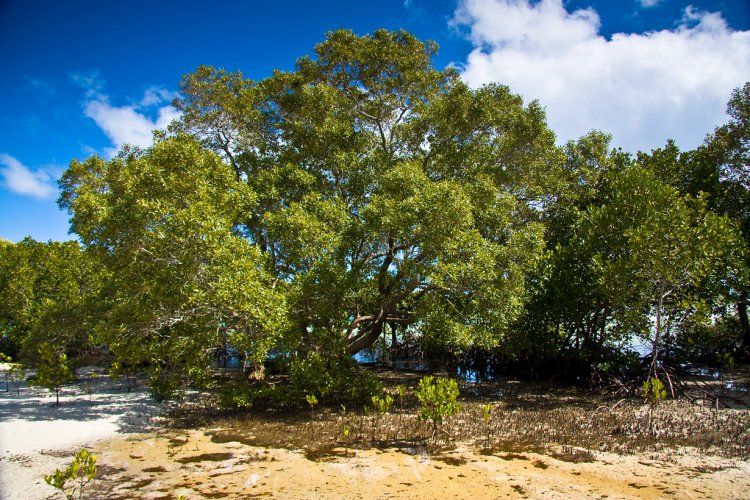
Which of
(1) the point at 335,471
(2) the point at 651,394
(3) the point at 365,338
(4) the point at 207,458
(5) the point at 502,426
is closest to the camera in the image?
(1) the point at 335,471

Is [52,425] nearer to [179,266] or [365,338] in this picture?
[179,266]

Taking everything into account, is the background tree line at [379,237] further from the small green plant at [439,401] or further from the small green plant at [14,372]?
the small green plant at [439,401]

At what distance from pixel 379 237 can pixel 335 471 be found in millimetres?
5853

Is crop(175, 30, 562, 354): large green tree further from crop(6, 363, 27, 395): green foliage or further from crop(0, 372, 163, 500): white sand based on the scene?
crop(6, 363, 27, 395): green foliage

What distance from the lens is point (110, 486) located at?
6488mm

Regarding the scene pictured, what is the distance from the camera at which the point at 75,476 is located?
5.41m

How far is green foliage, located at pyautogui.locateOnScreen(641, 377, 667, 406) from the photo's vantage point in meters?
9.99

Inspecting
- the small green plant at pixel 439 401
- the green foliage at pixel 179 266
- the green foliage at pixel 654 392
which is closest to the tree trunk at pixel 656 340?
the green foliage at pixel 654 392

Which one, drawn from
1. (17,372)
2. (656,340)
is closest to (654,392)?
(656,340)

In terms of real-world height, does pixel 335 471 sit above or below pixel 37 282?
below

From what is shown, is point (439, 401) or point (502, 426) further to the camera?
point (502, 426)

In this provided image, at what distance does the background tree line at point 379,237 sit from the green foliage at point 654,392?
2.47 ft

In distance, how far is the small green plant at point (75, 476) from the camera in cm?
492

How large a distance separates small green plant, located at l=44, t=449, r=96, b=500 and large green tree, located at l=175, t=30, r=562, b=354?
14.4 ft
